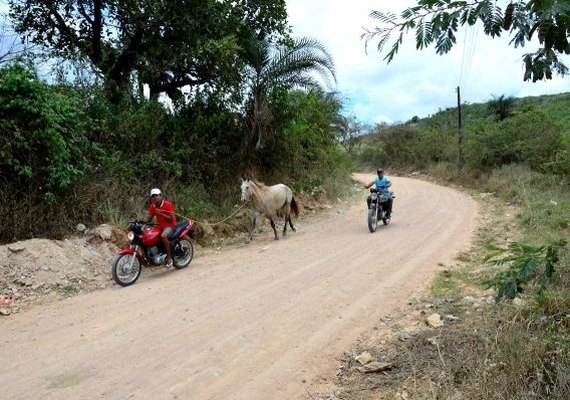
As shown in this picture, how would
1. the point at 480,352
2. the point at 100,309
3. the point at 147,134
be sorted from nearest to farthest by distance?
1. the point at 480,352
2. the point at 100,309
3. the point at 147,134

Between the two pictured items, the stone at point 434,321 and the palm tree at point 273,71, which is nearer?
the stone at point 434,321

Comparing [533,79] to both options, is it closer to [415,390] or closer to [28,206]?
[415,390]

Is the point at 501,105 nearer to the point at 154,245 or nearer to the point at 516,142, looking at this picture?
the point at 516,142

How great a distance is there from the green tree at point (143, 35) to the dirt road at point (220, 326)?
215 inches

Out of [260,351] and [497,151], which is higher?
[497,151]

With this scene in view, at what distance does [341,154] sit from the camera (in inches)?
940

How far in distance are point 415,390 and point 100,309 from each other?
4702 mm

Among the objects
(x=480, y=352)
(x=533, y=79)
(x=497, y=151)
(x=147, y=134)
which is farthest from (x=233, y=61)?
(x=497, y=151)

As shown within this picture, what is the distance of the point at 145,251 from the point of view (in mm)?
8867

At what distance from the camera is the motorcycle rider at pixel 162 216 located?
8.93 meters

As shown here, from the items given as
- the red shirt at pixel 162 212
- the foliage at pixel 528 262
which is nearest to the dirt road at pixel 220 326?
the red shirt at pixel 162 212

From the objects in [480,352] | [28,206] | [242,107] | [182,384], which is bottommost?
[182,384]

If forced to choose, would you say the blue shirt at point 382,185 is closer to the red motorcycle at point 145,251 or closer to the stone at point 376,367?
the red motorcycle at point 145,251

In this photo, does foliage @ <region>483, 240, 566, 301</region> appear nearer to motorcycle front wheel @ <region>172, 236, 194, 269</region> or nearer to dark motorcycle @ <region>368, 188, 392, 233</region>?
motorcycle front wheel @ <region>172, 236, 194, 269</region>
